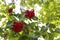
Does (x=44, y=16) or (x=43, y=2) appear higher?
(x=43, y=2)

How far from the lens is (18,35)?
30.1 inches

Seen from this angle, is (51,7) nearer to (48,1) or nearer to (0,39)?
(48,1)

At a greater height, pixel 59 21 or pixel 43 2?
pixel 43 2

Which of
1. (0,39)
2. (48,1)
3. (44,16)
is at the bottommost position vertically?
(0,39)

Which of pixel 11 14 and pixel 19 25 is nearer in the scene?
pixel 19 25

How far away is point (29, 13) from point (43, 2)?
1.47 ft

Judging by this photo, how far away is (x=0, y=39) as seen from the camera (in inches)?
37.8

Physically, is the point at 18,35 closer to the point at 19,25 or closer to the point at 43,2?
the point at 19,25

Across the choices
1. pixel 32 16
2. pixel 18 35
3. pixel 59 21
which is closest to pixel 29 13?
pixel 32 16

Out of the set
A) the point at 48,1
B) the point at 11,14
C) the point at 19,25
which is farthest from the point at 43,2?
the point at 19,25

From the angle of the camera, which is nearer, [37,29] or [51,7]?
[37,29]

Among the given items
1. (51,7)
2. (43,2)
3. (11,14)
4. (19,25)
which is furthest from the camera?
(43,2)

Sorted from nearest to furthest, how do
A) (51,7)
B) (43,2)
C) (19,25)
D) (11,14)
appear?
(19,25) → (11,14) → (51,7) → (43,2)

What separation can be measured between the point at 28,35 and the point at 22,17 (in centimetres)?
9
